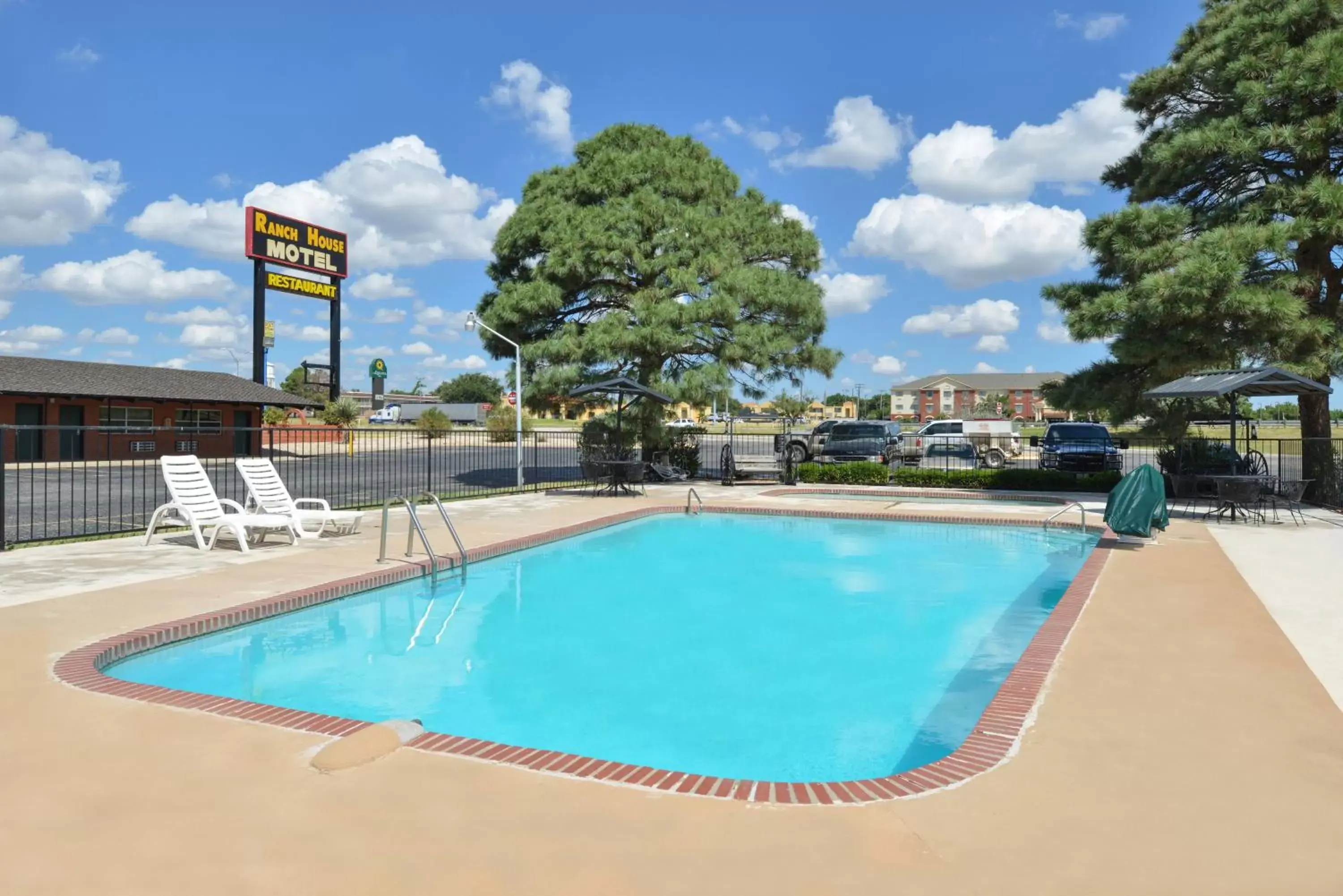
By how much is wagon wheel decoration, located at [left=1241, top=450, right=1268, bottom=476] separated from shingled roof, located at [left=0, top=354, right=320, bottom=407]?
115 feet

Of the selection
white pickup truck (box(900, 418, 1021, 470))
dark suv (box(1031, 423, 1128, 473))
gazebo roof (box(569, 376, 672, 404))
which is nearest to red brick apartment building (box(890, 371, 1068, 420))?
white pickup truck (box(900, 418, 1021, 470))

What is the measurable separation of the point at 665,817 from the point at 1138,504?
1051 centimetres

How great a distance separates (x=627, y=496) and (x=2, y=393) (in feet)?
91.2

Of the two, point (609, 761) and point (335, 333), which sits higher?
point (335, 333)

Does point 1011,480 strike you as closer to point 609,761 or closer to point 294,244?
point 609,761

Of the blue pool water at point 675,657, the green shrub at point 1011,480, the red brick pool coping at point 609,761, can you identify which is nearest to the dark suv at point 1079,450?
the green shrub at point 1011,480

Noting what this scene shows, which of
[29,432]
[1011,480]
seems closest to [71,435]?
[29,432]

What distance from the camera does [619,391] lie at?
18344 millimetres

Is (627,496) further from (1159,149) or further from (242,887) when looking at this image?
(242,887)

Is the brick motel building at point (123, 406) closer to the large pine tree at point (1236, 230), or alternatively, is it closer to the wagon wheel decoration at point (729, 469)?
the wagon wheel decoration at point (729, 469)

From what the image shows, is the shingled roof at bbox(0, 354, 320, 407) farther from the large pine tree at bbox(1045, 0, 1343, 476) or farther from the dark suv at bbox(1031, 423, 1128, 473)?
the large pine tree at bbox(1045, 0, 1343, 476)

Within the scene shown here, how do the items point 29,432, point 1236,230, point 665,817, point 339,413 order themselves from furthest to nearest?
point 339,413 → point 29,432 → point 1236,230 → point 665,817

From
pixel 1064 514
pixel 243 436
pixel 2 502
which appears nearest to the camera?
pixel 2 502

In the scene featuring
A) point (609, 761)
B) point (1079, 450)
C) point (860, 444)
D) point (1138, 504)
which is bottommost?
point (609, 761)
